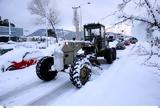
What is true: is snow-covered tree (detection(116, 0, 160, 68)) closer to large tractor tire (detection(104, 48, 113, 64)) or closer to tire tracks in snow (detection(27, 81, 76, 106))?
tire tracks in snow (detection(27, 81, 76, 106))

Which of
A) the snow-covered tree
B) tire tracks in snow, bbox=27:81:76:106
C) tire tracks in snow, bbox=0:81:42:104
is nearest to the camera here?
the snow-covered tree

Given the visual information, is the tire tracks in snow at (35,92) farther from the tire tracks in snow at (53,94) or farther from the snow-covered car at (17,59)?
the snow-covered car at (17,59)

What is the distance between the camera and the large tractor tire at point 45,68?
162 inches

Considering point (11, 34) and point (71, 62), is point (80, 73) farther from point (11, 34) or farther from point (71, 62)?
point (11, 34)

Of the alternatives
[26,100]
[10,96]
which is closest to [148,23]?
[26,100]

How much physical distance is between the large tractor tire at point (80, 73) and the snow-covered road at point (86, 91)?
0.08 metres

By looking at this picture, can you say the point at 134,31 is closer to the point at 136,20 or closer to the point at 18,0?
the point at 136,20

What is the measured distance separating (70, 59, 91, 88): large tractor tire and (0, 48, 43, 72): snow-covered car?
0.81 meters

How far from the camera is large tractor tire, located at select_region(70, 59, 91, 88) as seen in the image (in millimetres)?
3578

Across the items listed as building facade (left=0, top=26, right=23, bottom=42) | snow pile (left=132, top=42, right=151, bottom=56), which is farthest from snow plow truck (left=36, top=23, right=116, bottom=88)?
building facade (left=0, top=26, right=23, bottom=42)

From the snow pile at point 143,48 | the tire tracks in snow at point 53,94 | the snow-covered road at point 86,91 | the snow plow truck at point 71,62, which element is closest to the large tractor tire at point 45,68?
the snow plow truck at point 71,62

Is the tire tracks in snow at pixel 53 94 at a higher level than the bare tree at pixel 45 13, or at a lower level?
lower

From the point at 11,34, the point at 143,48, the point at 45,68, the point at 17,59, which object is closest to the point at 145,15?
the point at 143,48

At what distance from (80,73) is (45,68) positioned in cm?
74
